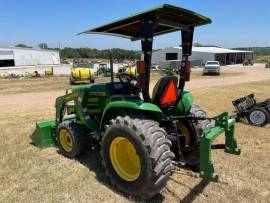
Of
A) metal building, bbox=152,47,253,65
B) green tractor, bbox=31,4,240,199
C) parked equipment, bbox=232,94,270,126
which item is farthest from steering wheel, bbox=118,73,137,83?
metal building, bbox=152,47,253,65

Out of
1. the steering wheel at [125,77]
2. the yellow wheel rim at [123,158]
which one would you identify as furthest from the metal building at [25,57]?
the yellow wheel rim at [123,158]

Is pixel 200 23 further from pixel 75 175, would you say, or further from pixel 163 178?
pixel 75 175

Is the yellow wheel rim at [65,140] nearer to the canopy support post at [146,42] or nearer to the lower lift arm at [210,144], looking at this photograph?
the canopy support post at [146,42]

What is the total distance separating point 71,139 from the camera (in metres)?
5.89

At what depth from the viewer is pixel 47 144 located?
6746mm

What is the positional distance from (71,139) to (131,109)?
177 cm

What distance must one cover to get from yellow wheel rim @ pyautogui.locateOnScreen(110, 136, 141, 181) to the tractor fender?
485mm

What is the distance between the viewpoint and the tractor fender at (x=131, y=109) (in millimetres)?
4328

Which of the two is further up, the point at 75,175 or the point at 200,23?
the point at 200,23

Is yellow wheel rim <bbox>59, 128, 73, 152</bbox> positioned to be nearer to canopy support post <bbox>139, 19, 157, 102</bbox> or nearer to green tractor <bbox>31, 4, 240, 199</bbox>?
green tractor <bbox>31, 4, 240, 199</bbox>

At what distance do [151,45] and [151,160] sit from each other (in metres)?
1.47

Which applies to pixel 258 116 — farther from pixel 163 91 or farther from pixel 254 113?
pixel 163 91

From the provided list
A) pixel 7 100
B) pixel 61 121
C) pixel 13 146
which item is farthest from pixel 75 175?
pixel 7 100

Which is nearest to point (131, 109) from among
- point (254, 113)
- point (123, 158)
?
point (123, 158)
